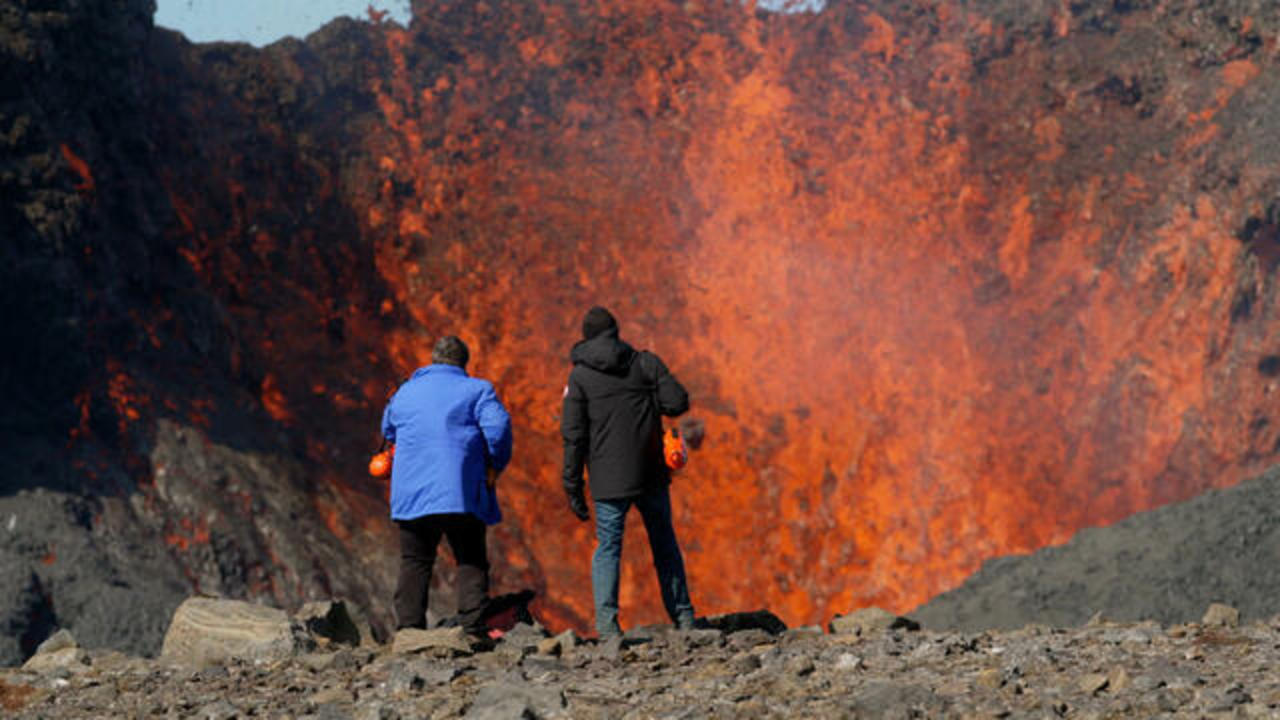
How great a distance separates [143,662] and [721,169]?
20.8 m

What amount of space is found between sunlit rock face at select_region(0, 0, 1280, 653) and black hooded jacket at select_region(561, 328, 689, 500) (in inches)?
458

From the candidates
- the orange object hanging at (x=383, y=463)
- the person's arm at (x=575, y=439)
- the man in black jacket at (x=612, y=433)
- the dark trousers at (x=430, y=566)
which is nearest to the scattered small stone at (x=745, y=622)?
the man in black jacket at (x=612, y=433)

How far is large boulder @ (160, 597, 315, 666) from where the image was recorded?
8453 millimetres

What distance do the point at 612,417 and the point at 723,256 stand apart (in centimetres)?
1879

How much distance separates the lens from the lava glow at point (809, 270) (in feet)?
75.7

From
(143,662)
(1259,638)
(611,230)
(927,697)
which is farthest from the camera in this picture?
(611,230)

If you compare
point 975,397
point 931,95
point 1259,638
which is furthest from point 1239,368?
point 1259,638

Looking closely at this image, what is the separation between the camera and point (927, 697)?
5.96 metres

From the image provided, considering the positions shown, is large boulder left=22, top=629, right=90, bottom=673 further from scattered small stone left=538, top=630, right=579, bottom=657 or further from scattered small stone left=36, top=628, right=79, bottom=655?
scattered small stone left=538, top=630, right=579, bottom=657

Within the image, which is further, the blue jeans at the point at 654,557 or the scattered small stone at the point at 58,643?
the scattered small stone at the point at 58,643

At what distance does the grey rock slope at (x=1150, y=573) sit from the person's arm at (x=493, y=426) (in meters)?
9.31

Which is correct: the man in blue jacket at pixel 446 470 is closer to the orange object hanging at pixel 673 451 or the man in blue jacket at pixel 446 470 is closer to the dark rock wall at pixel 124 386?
the orange object hanging at pixel 673 451

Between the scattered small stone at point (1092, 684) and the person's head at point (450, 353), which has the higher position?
the person's head at point (450, 353)

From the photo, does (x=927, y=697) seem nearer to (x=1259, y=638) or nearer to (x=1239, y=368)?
(x=1259, y=638)
